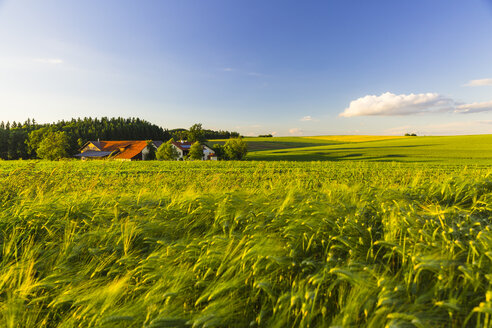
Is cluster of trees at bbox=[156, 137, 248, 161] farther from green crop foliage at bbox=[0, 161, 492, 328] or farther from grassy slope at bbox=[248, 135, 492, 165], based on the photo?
green crop foliage at bbox=[0, 161, 492, 328]

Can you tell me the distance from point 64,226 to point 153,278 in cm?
185

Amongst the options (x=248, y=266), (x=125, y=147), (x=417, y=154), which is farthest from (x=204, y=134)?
(x=248, y=266)

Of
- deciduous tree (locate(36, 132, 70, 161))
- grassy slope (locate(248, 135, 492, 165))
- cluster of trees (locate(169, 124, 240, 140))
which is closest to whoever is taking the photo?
grassy slope (locate(248, 135, 492, 165))

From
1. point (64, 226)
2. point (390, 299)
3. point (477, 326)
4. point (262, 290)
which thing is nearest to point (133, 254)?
point (64, 226)

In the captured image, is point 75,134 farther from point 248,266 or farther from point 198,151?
point 248,266

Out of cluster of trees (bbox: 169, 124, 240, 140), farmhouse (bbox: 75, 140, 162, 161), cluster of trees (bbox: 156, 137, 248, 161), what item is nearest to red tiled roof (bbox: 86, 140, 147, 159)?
farmhouse (bbox: 75, 140, 162, 161)

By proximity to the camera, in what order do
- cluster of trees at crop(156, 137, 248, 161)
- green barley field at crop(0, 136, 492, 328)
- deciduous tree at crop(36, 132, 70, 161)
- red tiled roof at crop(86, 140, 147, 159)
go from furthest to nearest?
red tiled roof at crop(86, 140, 147, 159), cluster of trees at crop(156, 137, 248, 161), deciduous tree at crop(36, 132, 70, 161), green barley field at crop(0, 136, 492, 328)

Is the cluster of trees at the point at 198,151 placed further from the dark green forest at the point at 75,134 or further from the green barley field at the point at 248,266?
the green barley field at the point at 248,266

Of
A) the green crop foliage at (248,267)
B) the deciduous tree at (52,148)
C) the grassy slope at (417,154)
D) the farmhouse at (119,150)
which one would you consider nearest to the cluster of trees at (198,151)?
the grassy slope at (417,154)

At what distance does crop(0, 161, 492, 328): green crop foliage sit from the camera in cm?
171

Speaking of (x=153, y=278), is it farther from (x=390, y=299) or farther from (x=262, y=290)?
(x=390, y=299)

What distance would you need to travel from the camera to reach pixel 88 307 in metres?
1.88

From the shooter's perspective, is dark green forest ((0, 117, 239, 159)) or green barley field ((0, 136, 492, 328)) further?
dark green forest ((0, 117, 239, 159))

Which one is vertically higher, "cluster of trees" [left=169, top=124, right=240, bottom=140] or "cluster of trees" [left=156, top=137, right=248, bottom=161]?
"cluster of trees" [left=169, top=124, right=240, bottom=140]
